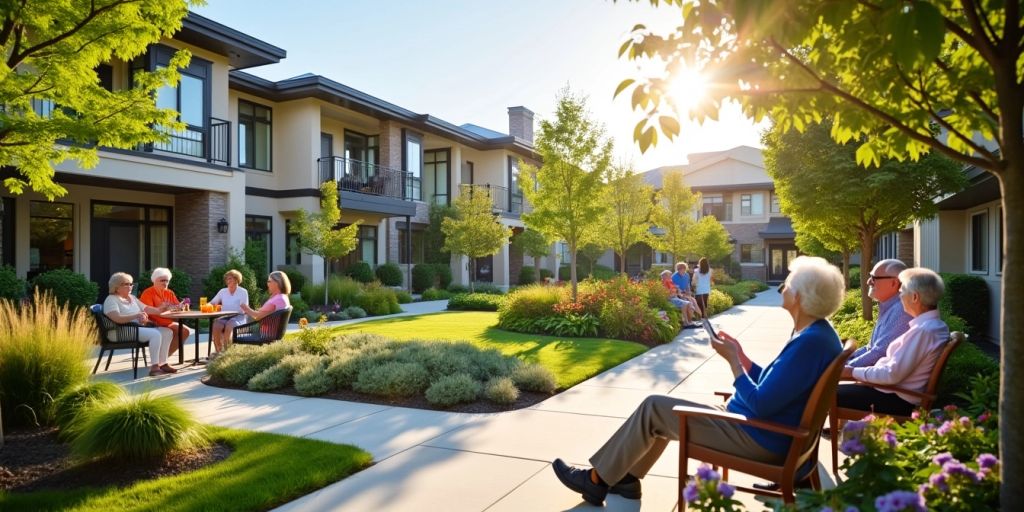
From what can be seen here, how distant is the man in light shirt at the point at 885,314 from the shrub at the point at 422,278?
21160 mm

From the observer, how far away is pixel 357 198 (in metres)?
21.4

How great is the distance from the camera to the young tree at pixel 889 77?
2.12m

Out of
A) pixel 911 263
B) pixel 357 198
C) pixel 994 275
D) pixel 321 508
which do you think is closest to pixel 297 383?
pixel 321 508

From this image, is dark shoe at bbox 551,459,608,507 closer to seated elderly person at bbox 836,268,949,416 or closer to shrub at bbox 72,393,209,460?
seated elderly person at bbox 836,268,949,416

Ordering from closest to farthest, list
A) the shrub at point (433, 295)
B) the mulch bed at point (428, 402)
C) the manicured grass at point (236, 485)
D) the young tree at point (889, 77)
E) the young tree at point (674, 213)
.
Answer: the young tree at point (889, 77)
the manicured grass at point (236, 485)
the mulch bed at point (428, 402)
the shrub at point (433, 295)
the young tree at point (674, 213)

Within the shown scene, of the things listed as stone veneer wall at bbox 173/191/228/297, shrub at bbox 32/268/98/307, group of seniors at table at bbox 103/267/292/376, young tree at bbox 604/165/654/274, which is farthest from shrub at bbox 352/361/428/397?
young tree at bbox 604/165/654/274

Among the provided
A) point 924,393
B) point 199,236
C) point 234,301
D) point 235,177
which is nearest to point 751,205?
point 235,177

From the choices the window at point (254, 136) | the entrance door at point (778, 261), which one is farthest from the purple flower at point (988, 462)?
the entrance door at point (778, 261)

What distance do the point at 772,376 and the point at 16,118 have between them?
6193 millimetres

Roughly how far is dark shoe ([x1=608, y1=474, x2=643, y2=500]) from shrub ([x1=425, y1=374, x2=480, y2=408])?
111 inches

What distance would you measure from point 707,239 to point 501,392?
26.9m

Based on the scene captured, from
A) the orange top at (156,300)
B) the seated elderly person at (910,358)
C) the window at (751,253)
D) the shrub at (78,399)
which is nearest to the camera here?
the seated elderly person at (910,358)

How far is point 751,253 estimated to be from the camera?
42781 mm

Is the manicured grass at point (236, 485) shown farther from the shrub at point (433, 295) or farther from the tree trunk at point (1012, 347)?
the shrub at point (433, 295)
